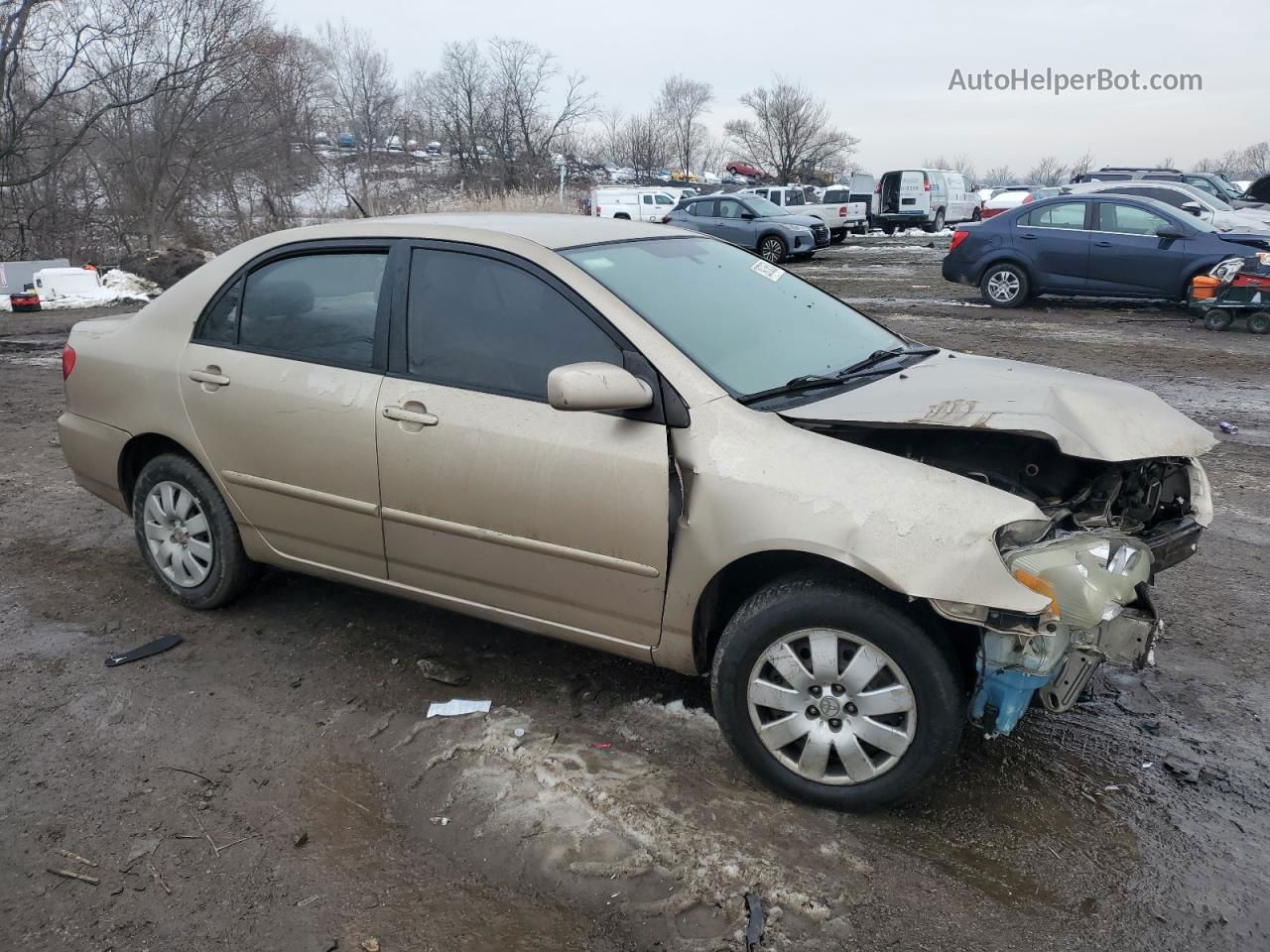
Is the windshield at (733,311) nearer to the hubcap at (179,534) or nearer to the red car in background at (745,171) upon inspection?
the hubcap at (179,534)

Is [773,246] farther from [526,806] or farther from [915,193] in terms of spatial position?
[526,806]

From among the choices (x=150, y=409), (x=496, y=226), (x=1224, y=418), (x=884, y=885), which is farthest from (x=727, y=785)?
(x=1224, y=418)

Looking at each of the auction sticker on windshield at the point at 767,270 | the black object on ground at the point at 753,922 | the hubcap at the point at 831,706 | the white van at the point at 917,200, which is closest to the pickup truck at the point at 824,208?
the white van at the point at 917,200

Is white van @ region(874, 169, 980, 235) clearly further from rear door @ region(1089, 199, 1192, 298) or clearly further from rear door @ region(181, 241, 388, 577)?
rear door @ region(181, 241, 388, 577)

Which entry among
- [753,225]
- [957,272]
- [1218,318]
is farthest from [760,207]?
[1218,318]

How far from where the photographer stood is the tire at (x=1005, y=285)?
14.5 m

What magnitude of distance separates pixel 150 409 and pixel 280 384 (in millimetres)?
824

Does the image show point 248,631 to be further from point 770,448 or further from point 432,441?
point 770,448

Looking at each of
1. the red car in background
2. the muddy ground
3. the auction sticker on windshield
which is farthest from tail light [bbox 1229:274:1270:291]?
the red car in background

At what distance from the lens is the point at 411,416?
3.45 m

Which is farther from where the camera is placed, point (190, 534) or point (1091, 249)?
point (1091, 249)

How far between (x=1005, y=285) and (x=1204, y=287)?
2.78 meters

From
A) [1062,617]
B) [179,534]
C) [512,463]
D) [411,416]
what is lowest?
[179,534]

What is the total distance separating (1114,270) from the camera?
1359 centimetres
